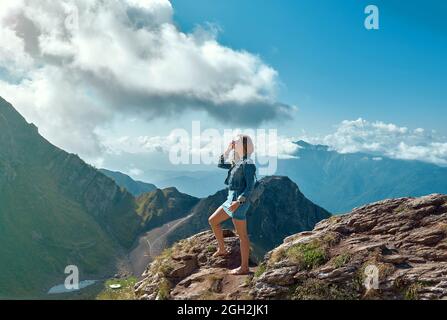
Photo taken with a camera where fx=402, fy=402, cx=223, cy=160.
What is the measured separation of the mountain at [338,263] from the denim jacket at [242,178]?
3140 mm

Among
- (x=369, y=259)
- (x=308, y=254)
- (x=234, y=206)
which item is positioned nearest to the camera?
(x=369, y=259)

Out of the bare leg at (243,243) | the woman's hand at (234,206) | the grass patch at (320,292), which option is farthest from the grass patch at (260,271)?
the woman's hand at (234,206)

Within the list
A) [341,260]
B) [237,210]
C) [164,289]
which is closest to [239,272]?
[237,210]

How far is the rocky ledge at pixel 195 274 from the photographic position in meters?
15.7

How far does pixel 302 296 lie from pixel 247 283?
2.38 meters

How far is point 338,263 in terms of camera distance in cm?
1498

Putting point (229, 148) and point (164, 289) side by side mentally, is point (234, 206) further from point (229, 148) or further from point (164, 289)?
point (164, 289)

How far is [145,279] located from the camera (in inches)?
774

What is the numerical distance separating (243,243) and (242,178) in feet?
8.72

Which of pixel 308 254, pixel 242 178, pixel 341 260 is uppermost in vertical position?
pixel 242 178

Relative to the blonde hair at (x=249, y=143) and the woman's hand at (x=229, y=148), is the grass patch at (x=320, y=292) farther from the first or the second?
the woman's hand at (x=229, y=148)

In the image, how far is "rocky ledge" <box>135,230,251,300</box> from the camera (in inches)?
618

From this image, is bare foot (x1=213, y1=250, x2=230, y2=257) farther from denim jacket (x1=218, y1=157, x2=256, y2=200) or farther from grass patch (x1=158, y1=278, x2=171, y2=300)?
denim jacket (x1=218, y1=157, x2=256, y2=200)
